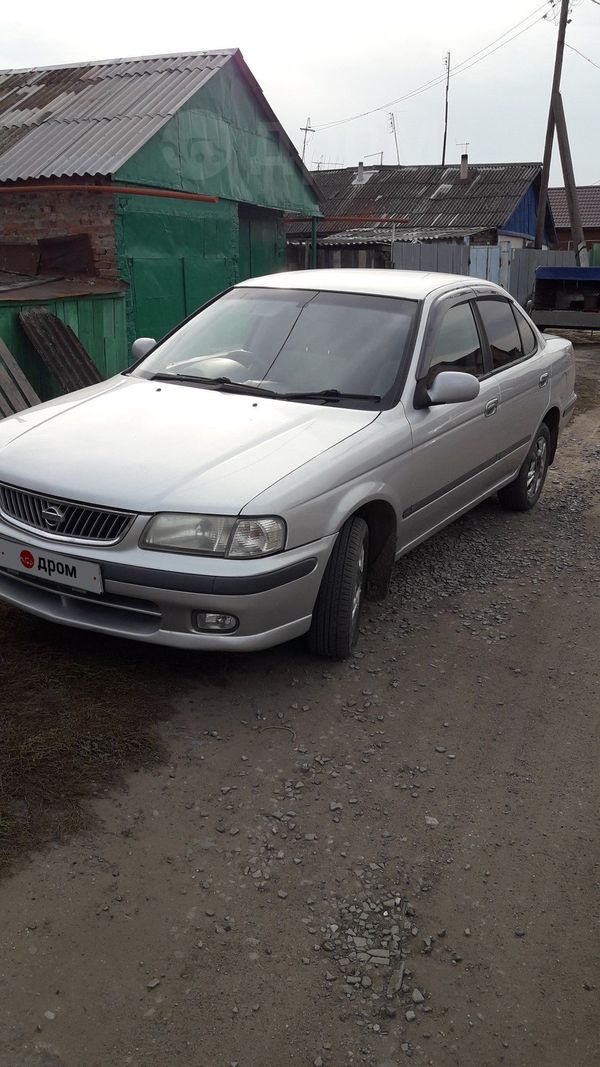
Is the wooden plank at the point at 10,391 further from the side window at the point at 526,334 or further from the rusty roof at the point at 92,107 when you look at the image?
the side window at the point at 526,334

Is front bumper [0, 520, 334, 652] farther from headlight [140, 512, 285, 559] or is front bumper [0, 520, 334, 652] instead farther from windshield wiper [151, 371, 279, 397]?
windshield wiper [151, 371, 279, 397]

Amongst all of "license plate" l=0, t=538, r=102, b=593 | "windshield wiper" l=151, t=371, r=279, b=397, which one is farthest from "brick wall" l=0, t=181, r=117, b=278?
"license plate" l=0, t=538, r=102, b=593

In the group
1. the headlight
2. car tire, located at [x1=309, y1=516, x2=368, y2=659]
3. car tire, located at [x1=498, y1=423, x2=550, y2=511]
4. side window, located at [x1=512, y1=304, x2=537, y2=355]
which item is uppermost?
side window, located at [x1=512, y1=304, x2=537, y2=355]

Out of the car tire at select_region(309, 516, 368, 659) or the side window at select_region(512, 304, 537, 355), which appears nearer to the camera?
the car tire at select_region(309, 516, 368, 659)

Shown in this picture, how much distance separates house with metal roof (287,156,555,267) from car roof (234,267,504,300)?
69.0 feet

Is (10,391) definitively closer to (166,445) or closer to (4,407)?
(4,407)

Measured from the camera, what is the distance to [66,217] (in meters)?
10.6

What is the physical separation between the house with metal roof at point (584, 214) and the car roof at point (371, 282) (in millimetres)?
44008

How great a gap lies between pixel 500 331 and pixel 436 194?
28850mm

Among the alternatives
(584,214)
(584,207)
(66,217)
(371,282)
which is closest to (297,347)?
(371,282)

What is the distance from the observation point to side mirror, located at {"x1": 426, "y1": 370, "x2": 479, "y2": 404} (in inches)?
175

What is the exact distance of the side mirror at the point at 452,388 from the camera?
4457mm

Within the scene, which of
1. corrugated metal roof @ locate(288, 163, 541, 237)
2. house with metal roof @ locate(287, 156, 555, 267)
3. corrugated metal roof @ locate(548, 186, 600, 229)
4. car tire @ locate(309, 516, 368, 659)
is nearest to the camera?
car tire @ locate(309, 516, 368, 659)

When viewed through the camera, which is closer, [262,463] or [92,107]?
[262,463]
